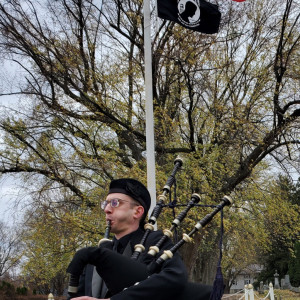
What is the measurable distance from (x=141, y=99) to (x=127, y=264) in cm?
1217

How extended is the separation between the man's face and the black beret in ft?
0.09

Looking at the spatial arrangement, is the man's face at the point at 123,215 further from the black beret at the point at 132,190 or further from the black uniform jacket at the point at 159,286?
the black uniform jacket at the point at 159,286

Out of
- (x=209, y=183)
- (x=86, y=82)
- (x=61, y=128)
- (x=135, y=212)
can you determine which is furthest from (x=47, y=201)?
(x=135, y=212)

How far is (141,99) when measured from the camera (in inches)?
560

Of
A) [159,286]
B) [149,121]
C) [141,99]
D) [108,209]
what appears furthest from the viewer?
[141,99]

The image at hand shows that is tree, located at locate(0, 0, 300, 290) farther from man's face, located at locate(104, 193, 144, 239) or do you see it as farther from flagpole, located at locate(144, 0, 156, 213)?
man's face, located at locate(104, 193, 144, 239)

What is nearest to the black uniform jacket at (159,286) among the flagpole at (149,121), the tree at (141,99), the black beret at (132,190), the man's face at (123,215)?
the man's face at (123,215)

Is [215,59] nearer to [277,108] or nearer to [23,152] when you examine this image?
[277,108]

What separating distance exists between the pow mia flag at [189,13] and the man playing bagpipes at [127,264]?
491 centimetres

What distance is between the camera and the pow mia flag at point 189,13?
7098 mm

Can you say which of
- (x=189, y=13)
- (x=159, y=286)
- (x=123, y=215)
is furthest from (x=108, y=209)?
(x=189, y=13)

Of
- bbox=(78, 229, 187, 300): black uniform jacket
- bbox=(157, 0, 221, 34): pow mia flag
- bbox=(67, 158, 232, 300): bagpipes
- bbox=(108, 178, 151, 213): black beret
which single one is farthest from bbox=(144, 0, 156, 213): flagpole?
bbox=(67, 158, 232, 300): bagpipes

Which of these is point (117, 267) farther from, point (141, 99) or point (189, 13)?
point (141, 99)

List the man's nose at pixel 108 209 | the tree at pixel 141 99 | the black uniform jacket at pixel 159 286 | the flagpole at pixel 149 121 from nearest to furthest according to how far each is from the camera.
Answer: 1. the black uniform jacket at pixel 159 286
2. the man's nose at pixel 108 209
3. the flagpole at pixel 149 121
4. the tree at pixel 141 99
